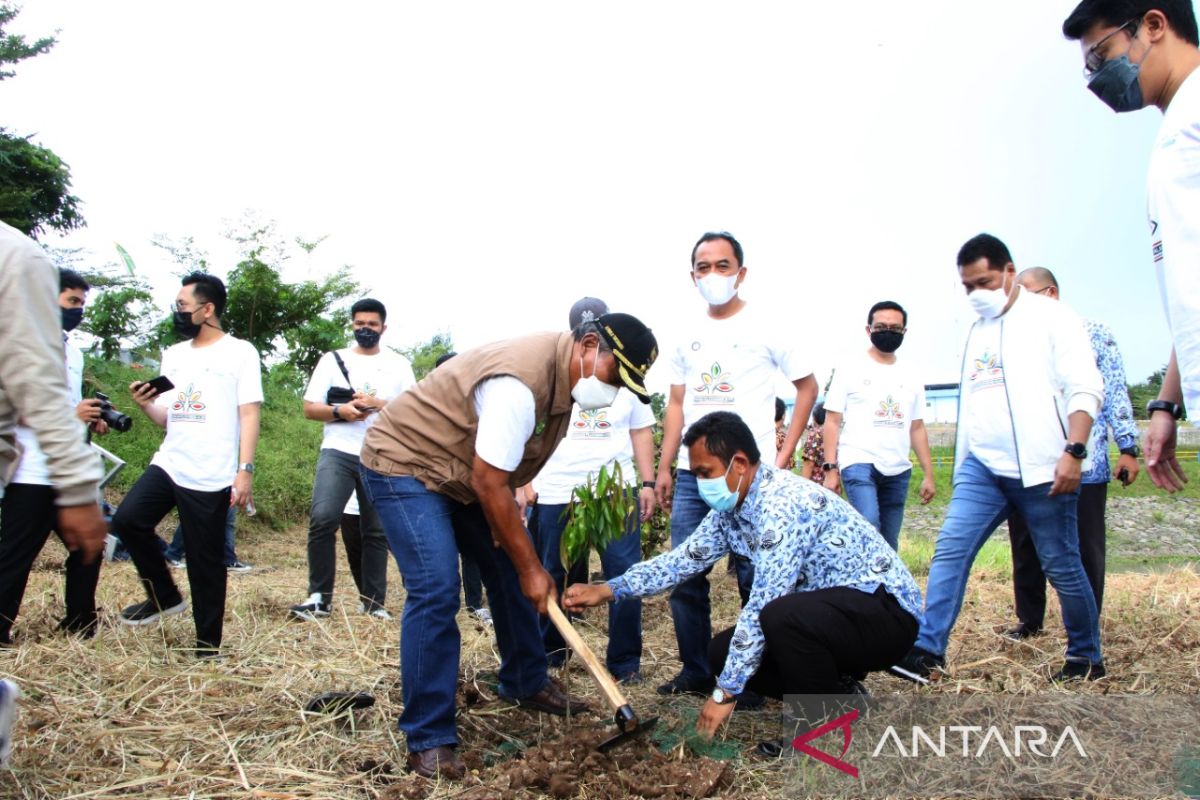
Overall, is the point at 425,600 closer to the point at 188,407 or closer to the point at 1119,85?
the point at 188,407

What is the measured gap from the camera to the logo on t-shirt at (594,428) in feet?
16.5

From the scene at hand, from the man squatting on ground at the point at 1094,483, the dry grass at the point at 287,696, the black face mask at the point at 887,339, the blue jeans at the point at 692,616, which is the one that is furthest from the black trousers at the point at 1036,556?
the blue jeans at the point at 692,616

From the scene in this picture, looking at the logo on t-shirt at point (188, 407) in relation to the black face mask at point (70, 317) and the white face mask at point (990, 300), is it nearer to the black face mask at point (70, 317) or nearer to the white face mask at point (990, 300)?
A: the black face mask at point (70, 317)

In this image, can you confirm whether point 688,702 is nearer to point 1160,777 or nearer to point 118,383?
point 1160,777

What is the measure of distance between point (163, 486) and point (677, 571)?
2764 mm

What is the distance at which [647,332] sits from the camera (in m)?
3.21

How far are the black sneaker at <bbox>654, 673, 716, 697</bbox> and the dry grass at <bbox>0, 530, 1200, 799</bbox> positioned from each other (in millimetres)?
111

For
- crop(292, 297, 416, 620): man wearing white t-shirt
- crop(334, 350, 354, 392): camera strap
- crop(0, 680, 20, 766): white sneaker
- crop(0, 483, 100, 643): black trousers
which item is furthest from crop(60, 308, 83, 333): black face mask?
crop(0, 680, 20, 766): white sneaker

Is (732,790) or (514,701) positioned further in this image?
(514,701)

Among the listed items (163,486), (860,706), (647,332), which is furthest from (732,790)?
(163,486)

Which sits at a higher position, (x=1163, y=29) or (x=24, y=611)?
(x=1163, y=29)

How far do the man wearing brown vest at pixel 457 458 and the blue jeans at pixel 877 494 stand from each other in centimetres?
325

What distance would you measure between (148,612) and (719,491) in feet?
10.8

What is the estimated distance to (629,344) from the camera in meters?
3.19
